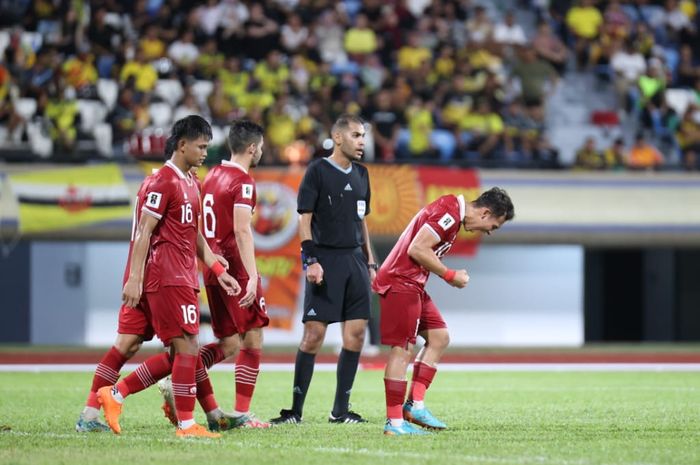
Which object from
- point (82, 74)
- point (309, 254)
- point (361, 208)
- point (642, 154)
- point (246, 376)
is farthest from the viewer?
point (642, 154)

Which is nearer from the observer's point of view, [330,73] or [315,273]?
[315,273]

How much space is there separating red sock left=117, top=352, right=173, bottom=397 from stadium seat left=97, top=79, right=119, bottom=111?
43.3 ft

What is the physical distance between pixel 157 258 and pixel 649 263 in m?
19.5

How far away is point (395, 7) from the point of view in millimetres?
24734

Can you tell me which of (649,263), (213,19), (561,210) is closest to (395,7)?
(213,19)

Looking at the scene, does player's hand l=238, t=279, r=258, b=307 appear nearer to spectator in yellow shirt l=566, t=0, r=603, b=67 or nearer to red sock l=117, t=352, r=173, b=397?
red sock l=117, t=352, r=173, b=397

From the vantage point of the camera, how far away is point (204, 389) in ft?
29.3

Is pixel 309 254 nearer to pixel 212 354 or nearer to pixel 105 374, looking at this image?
pixel 212 354

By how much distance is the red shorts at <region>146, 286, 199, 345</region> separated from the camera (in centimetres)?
827

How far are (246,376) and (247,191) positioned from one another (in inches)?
54.0

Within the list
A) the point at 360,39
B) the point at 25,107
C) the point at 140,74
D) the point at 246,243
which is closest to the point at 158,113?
the point at 140,74

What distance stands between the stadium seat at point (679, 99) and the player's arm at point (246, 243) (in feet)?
54.1

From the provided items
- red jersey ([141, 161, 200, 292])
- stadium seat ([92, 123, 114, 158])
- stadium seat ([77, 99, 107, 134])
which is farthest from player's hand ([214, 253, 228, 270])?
stadium seat ([77, 99, 107, 134])

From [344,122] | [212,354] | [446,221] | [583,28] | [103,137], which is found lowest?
[212,354]
